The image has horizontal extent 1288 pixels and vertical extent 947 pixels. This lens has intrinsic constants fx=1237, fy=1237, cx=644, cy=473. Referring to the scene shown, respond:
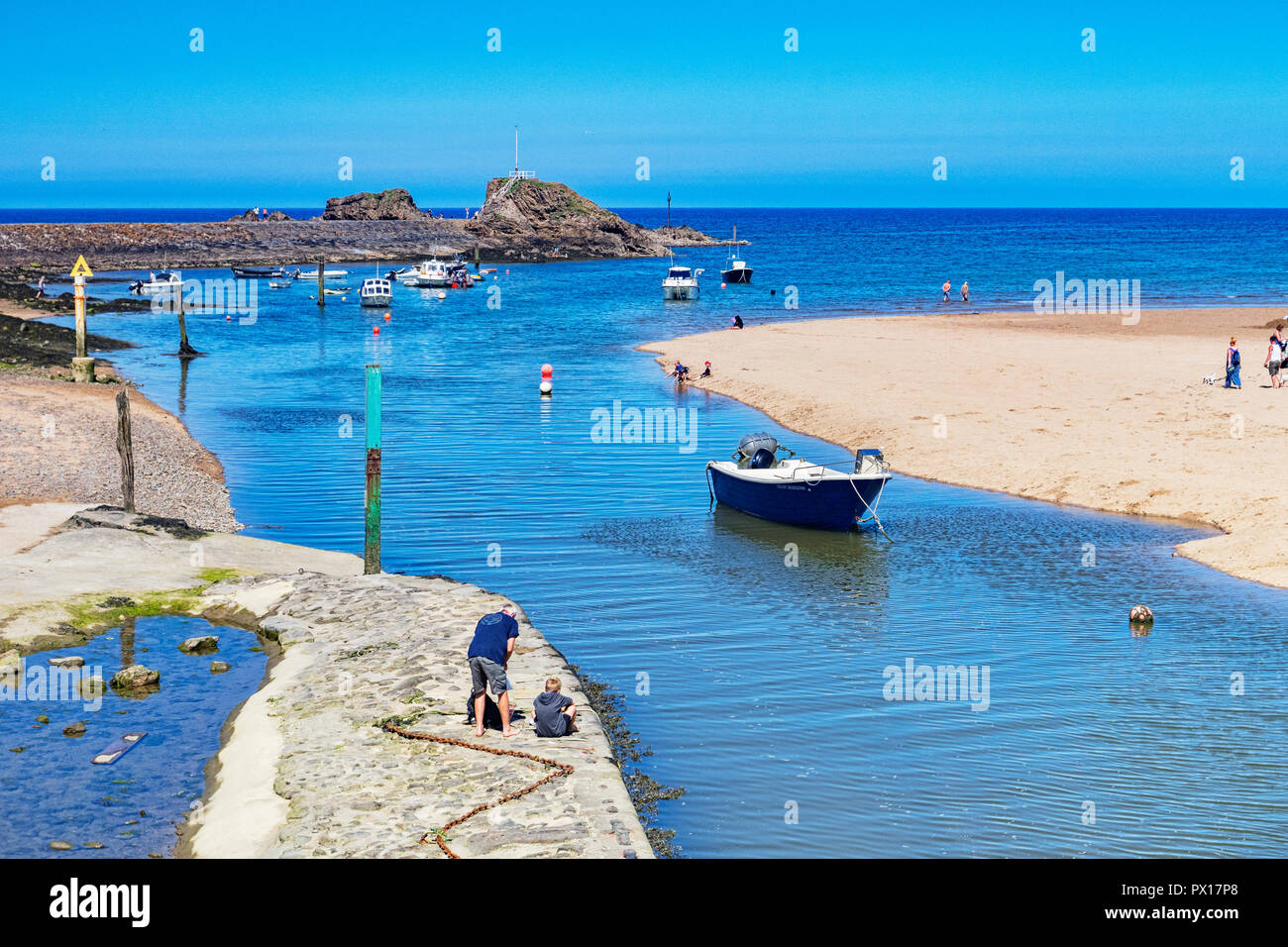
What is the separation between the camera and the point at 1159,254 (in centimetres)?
13912

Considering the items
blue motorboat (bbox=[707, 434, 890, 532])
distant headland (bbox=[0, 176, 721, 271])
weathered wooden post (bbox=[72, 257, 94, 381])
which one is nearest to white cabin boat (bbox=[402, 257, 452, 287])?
distant headland (bbox=[0, 176, 721, 271])

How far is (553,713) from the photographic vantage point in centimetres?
1411

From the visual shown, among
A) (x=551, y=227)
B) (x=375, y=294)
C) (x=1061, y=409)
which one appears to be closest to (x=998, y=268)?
(x=375, y=294)

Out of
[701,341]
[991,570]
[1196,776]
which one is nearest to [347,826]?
[1196,776]

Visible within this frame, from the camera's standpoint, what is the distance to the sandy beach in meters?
27.4

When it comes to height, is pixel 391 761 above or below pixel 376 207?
below

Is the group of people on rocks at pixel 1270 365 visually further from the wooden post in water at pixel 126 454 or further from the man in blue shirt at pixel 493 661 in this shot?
the wooden post in water at pixel 126 454

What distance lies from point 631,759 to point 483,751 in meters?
2.04

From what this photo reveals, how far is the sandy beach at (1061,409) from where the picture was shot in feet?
89.8

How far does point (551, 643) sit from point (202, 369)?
4028 centimetres

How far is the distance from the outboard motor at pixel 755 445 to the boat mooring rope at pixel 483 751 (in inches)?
610

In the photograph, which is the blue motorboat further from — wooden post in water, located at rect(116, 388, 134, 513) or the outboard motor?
wooden post in water, located at rect(116, 388, 134, 513)

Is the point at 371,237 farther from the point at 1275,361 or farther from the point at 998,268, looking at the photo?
the point at 1275,361
